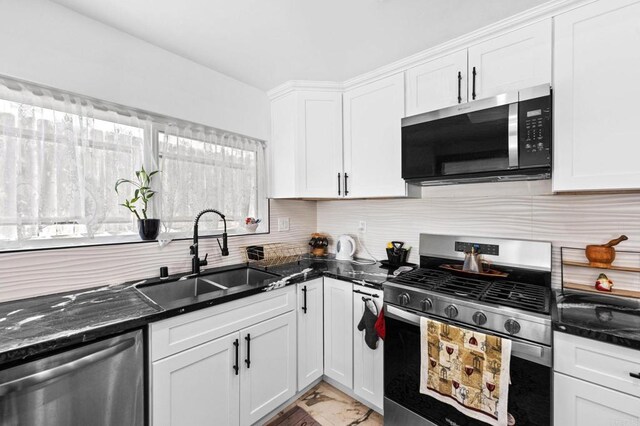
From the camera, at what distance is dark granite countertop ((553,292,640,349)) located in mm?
1035

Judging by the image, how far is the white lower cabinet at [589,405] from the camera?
1013mm

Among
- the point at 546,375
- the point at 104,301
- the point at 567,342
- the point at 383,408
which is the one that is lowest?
the point at 383,408

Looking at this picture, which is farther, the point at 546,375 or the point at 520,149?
the point at 520,149

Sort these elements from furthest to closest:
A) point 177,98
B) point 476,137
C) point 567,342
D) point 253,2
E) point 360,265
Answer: point 360,265 → point 177,98 → point 476,137 → point 253,2 → point 567,342

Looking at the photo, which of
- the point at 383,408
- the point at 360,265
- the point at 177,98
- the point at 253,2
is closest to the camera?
the point at 253,2

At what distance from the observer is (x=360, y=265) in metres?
2.25

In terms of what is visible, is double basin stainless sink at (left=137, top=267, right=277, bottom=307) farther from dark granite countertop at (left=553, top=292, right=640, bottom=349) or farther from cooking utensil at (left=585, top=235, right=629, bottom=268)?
cooking utensil at (left=585, top=235, right=629, bottom=268)

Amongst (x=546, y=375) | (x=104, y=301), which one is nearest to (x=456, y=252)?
(x=546, y=375)

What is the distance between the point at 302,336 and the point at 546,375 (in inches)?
52.4

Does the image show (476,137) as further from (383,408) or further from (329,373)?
(329,373)

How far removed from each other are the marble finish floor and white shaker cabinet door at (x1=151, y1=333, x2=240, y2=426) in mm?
479

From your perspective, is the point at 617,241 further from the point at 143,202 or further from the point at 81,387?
the point at 143,202

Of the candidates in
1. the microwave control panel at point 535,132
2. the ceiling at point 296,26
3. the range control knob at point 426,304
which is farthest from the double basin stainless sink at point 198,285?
the microwave control panel at point 535,132

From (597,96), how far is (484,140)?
0.47 metres
